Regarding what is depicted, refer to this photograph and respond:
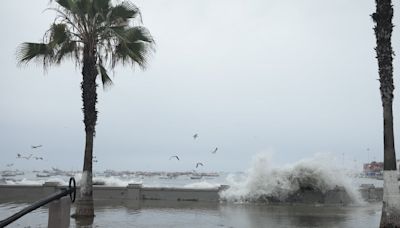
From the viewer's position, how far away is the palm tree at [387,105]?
10.4 m

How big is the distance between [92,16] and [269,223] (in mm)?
8332

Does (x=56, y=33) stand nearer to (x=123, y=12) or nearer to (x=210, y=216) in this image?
(x=123, y=12)

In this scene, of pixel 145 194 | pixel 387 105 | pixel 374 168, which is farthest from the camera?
pixel 374 168

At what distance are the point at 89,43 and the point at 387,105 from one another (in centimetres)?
A: 904

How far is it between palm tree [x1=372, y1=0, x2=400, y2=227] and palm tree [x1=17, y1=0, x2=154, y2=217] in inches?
283

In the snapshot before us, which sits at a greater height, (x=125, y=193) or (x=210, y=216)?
(x=125, y=193)

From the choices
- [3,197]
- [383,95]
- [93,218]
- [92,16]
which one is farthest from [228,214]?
[3,197]

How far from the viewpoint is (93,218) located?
45.3 feet

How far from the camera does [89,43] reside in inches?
571

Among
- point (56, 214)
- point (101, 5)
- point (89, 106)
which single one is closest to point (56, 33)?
point (101, 5)

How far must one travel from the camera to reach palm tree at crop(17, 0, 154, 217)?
14.1 meters

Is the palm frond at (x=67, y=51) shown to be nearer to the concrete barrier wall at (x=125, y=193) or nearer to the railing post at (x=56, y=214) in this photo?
the concrete barrier wall at (x=125, y=193)

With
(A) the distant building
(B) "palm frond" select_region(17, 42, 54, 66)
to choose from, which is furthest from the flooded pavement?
(A) the distant building

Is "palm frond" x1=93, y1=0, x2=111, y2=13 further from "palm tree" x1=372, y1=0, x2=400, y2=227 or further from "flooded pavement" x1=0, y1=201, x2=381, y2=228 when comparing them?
"palm tree" x1=372, y1=0, x2=400, y2=227
